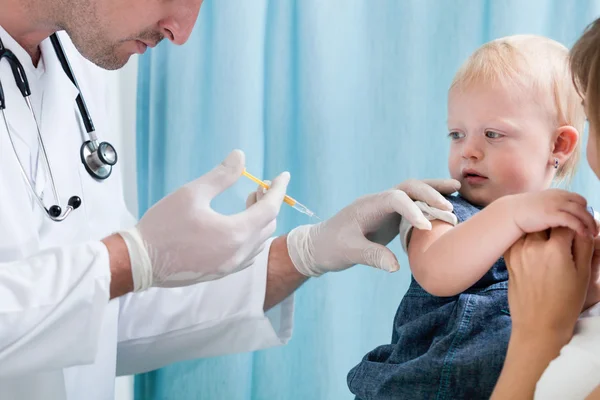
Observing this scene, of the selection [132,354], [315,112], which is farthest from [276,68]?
[132,354]

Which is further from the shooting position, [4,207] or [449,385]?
[4,207]

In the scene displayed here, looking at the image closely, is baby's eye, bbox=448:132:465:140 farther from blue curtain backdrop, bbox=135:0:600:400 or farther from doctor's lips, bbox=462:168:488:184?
blue curtain backdrop, bbox=135:0:600:400

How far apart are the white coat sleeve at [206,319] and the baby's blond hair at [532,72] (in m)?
0.59

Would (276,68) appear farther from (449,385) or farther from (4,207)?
(449,385)

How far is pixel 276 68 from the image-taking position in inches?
71.4

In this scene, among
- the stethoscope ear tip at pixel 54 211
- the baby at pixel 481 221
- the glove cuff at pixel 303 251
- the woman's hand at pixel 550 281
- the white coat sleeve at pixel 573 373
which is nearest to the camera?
the white coat sleeve at pixel 573 373

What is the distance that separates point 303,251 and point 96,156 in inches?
19.2

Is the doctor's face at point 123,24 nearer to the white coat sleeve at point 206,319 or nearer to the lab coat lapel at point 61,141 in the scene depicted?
the lab coat lapel at point 61,141

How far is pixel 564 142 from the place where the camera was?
131 centimetres

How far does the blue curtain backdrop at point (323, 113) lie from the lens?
165cm

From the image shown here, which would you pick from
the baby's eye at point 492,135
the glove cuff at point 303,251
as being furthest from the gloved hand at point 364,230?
the baby's eye at point 492,135

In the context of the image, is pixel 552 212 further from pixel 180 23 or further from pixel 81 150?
pixel 81 150

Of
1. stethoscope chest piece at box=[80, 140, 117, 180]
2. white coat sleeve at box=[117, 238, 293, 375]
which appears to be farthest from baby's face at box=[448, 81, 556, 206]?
stethoscope chest piece at box=[80, 140, 117, 180]

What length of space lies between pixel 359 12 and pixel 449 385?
0.98 meters
